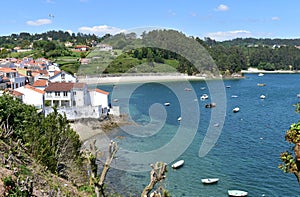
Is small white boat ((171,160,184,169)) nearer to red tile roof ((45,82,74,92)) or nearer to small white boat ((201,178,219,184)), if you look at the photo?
small white boat ((201,178,219,184))

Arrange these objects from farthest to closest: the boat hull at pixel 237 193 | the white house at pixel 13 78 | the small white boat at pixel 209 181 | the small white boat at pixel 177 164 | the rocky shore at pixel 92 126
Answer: the white house at pixel 13 78 → the rocky shore at pixel 92 126 → the small white boat at pixel 177 164 → the small white boat at pixel 209 181 → the boat hull at pixel 237 193

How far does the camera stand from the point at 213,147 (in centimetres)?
3102

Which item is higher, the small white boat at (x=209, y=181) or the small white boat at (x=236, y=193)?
the small white boat at (x=209, y=181)

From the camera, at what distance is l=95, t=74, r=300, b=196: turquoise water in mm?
22125

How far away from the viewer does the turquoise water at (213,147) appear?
22.1 m

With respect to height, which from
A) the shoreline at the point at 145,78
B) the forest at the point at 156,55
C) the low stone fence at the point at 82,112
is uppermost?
the forest at the point at 156,55

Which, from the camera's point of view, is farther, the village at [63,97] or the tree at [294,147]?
the village at [63,97]

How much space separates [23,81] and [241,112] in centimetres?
3125

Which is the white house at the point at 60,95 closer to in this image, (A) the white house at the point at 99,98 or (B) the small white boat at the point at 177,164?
(A) the white house at the point at 99,98

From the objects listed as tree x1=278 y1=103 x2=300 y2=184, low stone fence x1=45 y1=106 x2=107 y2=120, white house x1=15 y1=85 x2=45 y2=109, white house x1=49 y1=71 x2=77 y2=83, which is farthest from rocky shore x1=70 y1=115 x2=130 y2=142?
tree x1=278 y1=103 x2=300 y2=184

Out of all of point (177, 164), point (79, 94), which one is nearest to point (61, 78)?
point (79, 94)

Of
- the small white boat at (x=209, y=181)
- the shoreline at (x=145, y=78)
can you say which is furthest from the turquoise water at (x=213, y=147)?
the shoreline at (x=145, y=78)

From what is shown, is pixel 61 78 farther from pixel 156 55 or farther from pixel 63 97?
pixel 156 55

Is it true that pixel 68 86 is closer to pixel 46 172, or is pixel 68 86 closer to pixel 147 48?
pixel 46 172
